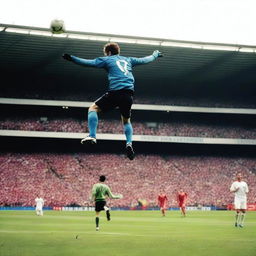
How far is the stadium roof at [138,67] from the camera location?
38.5 metres

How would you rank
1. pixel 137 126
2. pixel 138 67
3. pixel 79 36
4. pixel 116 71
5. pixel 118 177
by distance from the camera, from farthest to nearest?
pixel 137 126
pixel 118 177
pixel 138 67
pixel 79 36
pixel 116 71

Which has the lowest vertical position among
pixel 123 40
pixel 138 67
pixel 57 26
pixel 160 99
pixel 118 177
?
pixel 118 177

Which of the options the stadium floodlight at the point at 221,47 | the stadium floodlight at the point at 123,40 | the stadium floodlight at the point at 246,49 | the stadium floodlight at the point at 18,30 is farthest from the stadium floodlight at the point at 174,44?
the stadium floodlight at the point at 18,30

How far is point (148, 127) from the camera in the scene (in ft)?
165

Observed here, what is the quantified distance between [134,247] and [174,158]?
4022 centimetres

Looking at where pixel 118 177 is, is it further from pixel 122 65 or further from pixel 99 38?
pixel 122 65

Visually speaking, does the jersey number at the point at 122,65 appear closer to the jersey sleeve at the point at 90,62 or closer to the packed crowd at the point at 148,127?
the jersey sleeve at the point at 90,62

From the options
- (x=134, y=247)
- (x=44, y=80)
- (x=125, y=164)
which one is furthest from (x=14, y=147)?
(x=134, y=247)

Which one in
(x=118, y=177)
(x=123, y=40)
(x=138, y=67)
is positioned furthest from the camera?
(x=118, y=177)

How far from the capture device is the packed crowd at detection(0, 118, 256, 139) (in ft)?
153

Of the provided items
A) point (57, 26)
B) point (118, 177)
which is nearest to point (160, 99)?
point (118, 177)

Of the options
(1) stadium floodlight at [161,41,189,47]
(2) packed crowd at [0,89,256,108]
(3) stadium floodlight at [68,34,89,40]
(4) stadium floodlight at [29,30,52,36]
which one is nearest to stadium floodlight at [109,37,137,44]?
(3) stadium floodlight at [68,34,89,40]

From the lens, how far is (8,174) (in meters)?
44.3

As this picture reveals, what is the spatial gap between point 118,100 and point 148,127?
4168cm
